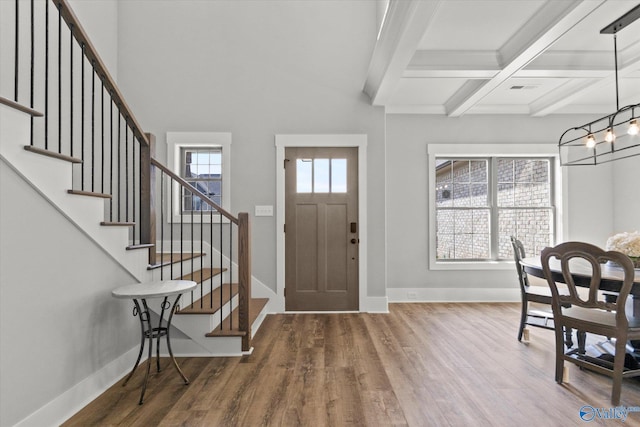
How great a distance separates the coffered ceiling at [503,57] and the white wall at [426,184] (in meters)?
A: 0.19

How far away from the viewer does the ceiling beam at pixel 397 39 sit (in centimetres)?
233

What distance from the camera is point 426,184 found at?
16.0 feet

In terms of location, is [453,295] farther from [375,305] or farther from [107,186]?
[107,186]

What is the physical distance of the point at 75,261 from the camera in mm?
2096

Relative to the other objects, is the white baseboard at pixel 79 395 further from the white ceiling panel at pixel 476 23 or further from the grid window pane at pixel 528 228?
the grid window pane at pixel 528 228

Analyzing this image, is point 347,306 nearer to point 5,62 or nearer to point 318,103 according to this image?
point 318,103

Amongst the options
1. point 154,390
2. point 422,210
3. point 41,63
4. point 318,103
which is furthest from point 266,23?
point 154,390

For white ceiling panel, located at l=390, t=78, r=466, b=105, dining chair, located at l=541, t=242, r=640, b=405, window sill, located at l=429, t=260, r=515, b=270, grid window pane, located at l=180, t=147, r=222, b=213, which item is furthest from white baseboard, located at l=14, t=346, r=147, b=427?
white ceiling panel, located at l=390, t=78, r=466, b=105

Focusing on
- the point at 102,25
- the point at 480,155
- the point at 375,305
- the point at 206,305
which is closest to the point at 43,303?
the point at 206,305

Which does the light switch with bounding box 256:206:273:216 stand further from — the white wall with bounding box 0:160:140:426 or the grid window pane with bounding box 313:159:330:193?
the white wall with bounding box 0:160:140:426

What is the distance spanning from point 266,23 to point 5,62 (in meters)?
2.79

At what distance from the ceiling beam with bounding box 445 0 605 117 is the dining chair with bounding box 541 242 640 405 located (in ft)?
5.63

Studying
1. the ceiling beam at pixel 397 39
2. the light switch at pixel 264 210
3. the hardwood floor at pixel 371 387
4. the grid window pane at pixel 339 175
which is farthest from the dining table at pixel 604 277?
the light switch at pixel 264 210

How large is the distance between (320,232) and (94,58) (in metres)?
2.90
